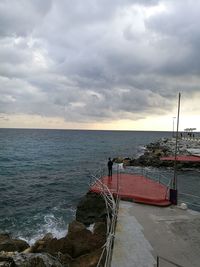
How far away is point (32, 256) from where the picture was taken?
1241cm

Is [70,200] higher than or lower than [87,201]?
lower

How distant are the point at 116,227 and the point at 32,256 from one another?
3537 mm

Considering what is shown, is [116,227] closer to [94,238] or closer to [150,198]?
[94,238]

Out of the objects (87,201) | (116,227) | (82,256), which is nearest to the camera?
(82,256)

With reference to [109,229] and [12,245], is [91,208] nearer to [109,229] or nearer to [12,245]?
[12,245]

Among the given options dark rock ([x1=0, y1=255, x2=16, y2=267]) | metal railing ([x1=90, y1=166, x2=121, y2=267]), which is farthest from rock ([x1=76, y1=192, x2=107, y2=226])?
dark rock ([x1=0, y1=255, x2=16, y2=267])

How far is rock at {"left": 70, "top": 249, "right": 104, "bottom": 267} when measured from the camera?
439 inches

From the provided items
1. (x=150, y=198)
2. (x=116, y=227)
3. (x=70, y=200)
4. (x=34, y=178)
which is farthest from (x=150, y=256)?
(x=34, y=178)

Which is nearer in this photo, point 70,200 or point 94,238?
point 94,238

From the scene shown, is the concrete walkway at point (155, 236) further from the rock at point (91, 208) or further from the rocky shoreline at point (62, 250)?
the rock at point (91, 208)

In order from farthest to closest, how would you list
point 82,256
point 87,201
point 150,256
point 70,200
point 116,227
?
point 70,200 < point 87,201 < point 116,227 < point 82,256 < point 150,256

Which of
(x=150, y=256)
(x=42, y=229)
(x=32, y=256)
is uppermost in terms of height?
(x=150, y=256)

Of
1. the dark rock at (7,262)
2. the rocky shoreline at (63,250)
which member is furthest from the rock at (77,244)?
the dark rock at (7,262)

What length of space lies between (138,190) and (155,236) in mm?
7215
